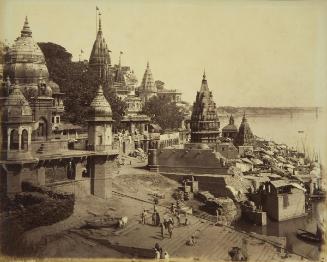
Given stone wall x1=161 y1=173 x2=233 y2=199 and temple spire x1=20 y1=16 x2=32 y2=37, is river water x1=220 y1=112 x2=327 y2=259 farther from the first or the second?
temple spire x1=20 y1=16 x2=32 y2=37

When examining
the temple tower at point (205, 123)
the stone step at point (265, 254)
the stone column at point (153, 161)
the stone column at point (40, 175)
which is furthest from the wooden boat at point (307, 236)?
the stone column at point (40, 175)

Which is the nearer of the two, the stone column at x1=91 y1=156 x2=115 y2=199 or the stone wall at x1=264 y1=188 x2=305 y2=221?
the stone column at x1=91 y1=156 x2=115 y2=199

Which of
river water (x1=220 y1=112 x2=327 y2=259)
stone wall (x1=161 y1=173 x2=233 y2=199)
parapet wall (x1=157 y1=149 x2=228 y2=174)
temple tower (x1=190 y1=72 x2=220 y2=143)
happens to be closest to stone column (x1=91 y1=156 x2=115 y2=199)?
stone wall (x1=161 y1=173 x2=233 y2=199)

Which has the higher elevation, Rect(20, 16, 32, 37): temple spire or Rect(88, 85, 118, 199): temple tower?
Rect(20, 16, 32, 37): temple spire

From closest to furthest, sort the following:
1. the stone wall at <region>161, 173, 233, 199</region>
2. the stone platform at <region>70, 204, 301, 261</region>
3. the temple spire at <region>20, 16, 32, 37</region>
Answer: the stone platform at <region>70, 204, 301, 261</region>
the temple spire at <region>20, 16, 32, 37</region>
the stone wall at <region>161, 173, 233, 199</region>

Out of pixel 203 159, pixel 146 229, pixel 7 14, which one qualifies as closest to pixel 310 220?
pixel 203 159

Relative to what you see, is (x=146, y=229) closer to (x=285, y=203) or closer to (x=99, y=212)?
(x=99, y=212)

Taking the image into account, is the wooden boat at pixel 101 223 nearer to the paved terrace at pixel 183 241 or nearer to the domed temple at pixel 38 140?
the paved terrace at pixel 183 241
